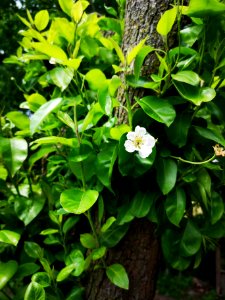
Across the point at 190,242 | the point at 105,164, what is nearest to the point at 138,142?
the point at 105,164

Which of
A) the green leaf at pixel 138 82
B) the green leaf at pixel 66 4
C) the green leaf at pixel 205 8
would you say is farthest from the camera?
the green leaf at pixel 66 4

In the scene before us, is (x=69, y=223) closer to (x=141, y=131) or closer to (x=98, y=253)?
(x=98, y=253)

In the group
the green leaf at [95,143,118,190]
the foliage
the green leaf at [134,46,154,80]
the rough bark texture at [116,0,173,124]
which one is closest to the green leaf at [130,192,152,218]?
→ the foliage

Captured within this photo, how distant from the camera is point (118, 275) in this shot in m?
0.91

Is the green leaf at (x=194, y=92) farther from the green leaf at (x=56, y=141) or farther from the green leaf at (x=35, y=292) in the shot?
the green leaf at (x=35, y=292)

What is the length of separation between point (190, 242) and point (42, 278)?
422mm

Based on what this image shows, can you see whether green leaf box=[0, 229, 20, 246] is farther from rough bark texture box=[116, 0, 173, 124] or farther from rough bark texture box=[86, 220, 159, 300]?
rough bark texture box=[116, 0, 173, 124]

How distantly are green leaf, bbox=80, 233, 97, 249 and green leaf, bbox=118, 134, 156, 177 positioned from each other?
230 mm

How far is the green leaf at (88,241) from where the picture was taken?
35.8 inches

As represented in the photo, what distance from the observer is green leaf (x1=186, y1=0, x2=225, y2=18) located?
716 millimetres

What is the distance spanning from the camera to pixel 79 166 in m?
0.89

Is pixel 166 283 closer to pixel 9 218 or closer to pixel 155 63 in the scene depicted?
pixel 9 218

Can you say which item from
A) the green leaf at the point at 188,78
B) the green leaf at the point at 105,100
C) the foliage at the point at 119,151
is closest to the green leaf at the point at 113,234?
the foliage at the point at 119,151

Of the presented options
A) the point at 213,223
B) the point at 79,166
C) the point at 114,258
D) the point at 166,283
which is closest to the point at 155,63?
the point at 79,166
